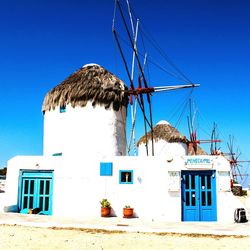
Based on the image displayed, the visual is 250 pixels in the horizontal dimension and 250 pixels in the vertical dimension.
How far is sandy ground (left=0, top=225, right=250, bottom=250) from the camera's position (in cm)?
1020

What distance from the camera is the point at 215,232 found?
39.4 feet

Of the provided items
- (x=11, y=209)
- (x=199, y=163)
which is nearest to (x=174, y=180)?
(x=199, y=163)

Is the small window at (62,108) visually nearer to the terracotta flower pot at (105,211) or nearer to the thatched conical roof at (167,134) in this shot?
the terracotta flower pot at (105,211)

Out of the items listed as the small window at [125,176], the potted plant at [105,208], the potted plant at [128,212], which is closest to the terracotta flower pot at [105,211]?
the potted plant at [105,208]

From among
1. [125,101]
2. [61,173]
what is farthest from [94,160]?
[125,101]

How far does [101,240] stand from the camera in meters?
10.9

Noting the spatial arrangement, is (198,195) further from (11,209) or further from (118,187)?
(11,209)

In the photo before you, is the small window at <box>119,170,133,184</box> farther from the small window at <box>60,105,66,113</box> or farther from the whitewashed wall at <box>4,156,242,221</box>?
the small window at <box>60,105,66,113</box>

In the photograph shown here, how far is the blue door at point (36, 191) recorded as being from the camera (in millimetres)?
16516

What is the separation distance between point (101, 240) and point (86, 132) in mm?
8891

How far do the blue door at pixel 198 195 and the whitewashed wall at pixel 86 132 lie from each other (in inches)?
202

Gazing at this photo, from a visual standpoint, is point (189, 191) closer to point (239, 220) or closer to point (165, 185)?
point (165, 185)

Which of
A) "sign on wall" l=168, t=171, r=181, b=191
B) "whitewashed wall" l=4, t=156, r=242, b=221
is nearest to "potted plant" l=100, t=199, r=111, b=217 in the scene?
"whitewashed wall" l=4, t=156, r=242, b=221

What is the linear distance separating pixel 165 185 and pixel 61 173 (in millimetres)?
4861
